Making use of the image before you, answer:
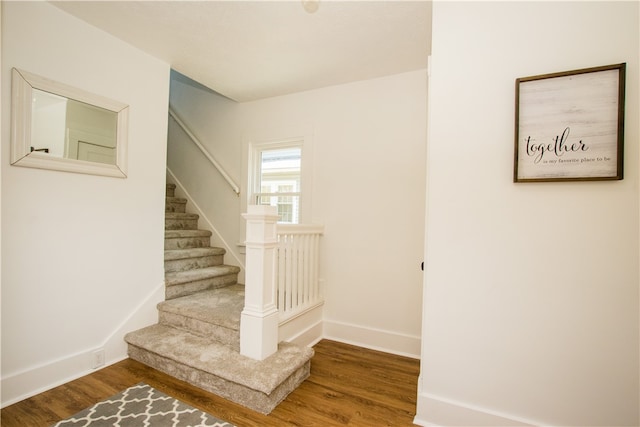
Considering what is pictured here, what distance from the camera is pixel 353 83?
9.59 ft

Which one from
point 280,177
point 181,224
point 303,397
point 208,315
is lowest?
point 303,397

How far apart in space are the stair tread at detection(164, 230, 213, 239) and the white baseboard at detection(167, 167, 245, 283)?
0.31 ft

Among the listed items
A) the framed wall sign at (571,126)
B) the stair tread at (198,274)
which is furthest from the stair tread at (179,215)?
the framed wall sign at (571,126)

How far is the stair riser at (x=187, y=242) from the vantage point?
329 centimetres

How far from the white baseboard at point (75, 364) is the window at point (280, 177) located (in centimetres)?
148

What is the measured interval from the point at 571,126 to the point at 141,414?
9.21 ft

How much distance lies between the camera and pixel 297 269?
2676 millimetres

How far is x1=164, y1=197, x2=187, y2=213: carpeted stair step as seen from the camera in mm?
3766

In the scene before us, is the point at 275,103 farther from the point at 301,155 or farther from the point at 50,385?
the point at 50,385

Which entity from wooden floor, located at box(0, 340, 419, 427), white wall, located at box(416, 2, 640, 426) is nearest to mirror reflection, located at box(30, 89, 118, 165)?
wooden floor, located at box(0, 340, 419, 427)

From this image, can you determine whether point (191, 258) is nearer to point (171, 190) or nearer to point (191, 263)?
point (191, 263)

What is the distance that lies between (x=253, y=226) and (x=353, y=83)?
1.85 metres

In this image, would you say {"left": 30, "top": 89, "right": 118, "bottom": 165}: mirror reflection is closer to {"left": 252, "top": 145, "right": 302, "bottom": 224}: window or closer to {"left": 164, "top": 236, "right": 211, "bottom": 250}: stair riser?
{"left": 164, "top": 236, "right": 211, "bottom": 250}: stair riser

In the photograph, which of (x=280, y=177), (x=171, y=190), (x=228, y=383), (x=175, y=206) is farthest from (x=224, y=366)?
(x=171, y=190)
